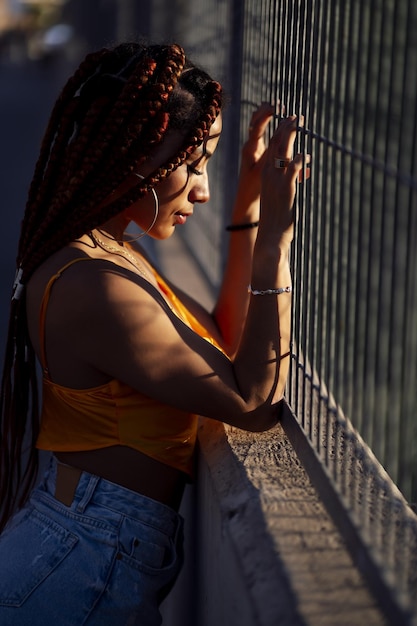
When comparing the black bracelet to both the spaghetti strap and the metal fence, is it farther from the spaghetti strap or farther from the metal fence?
the spaghetti strap

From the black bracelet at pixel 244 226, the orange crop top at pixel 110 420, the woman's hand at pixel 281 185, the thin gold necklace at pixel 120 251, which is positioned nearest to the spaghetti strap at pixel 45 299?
the orange crop top at pixel 110 420

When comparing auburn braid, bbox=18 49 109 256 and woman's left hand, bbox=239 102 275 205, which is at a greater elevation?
woman's left hand, bbox=239 102 275 205

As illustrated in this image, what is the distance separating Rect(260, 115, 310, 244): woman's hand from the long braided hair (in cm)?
20

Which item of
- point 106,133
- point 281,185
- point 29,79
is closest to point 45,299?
point 106,133

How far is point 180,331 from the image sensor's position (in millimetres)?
2408

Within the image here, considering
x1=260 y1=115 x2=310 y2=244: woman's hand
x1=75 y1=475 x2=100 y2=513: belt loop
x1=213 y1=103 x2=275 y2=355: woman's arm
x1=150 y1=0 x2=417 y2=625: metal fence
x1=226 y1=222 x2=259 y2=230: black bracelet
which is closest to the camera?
x1=150 y1=0 x2=417 y2=625: metal fence

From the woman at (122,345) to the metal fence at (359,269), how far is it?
10 cm

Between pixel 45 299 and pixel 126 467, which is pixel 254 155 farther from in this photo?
pixel 126 467

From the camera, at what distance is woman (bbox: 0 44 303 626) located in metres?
2.38

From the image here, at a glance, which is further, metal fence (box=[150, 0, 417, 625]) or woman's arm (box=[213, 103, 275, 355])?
woman's arm (box=[213, 103, 275, 355])

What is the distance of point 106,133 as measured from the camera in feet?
7.99

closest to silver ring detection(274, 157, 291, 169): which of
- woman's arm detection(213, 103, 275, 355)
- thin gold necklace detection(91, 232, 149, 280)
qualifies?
thin gold necklace detection(91, 232, 149, 280)

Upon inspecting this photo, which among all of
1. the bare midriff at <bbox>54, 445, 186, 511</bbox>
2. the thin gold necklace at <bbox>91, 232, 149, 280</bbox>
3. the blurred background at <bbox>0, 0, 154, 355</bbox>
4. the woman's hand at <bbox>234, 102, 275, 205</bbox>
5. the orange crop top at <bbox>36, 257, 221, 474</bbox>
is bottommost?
the bare midriff at <bbox>54, 445, 186, 511</bbox>

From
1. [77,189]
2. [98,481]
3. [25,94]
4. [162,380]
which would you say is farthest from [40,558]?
[25,94]
